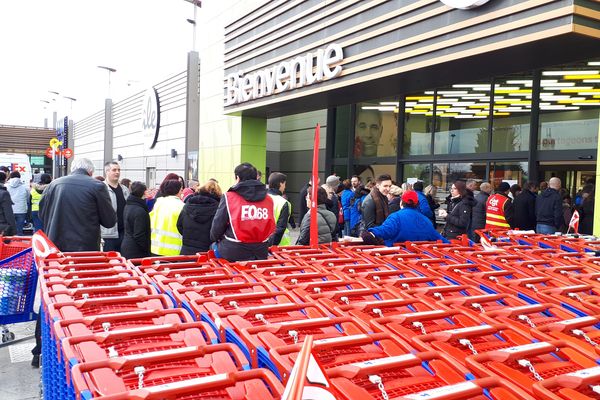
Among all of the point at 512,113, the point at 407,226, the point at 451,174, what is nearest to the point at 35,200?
the point at 451,174

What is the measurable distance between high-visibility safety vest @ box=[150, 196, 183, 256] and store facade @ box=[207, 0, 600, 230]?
5.10 meters

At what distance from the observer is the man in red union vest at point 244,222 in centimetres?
440

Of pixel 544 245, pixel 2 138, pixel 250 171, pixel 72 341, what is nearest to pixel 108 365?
pixel 72 341

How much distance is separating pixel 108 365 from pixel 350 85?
9.53m

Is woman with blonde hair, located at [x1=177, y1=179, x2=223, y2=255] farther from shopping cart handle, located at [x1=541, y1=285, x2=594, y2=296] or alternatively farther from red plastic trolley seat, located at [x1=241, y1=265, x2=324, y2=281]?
shopping cart handle, located at [x1=541, y1=285, x2=594, y2=296]

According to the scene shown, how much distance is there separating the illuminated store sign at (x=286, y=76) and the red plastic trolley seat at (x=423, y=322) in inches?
349

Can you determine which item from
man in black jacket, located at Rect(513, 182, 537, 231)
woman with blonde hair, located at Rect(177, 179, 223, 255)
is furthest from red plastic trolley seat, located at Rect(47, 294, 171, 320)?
man in black jacket, located at Rect(513, 182, 537, 231)

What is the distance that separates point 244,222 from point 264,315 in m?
1.87

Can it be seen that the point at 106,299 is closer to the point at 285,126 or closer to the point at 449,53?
the point at 449,53

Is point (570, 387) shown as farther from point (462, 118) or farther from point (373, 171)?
point (373, 171)

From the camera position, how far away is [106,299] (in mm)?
2623

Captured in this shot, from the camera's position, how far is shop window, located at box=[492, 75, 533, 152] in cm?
1015

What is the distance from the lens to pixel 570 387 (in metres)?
1.73

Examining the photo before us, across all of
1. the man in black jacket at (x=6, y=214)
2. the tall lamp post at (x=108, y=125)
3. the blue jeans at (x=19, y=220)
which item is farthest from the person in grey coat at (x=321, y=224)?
the tall lamp post at (x=108, y=125)
